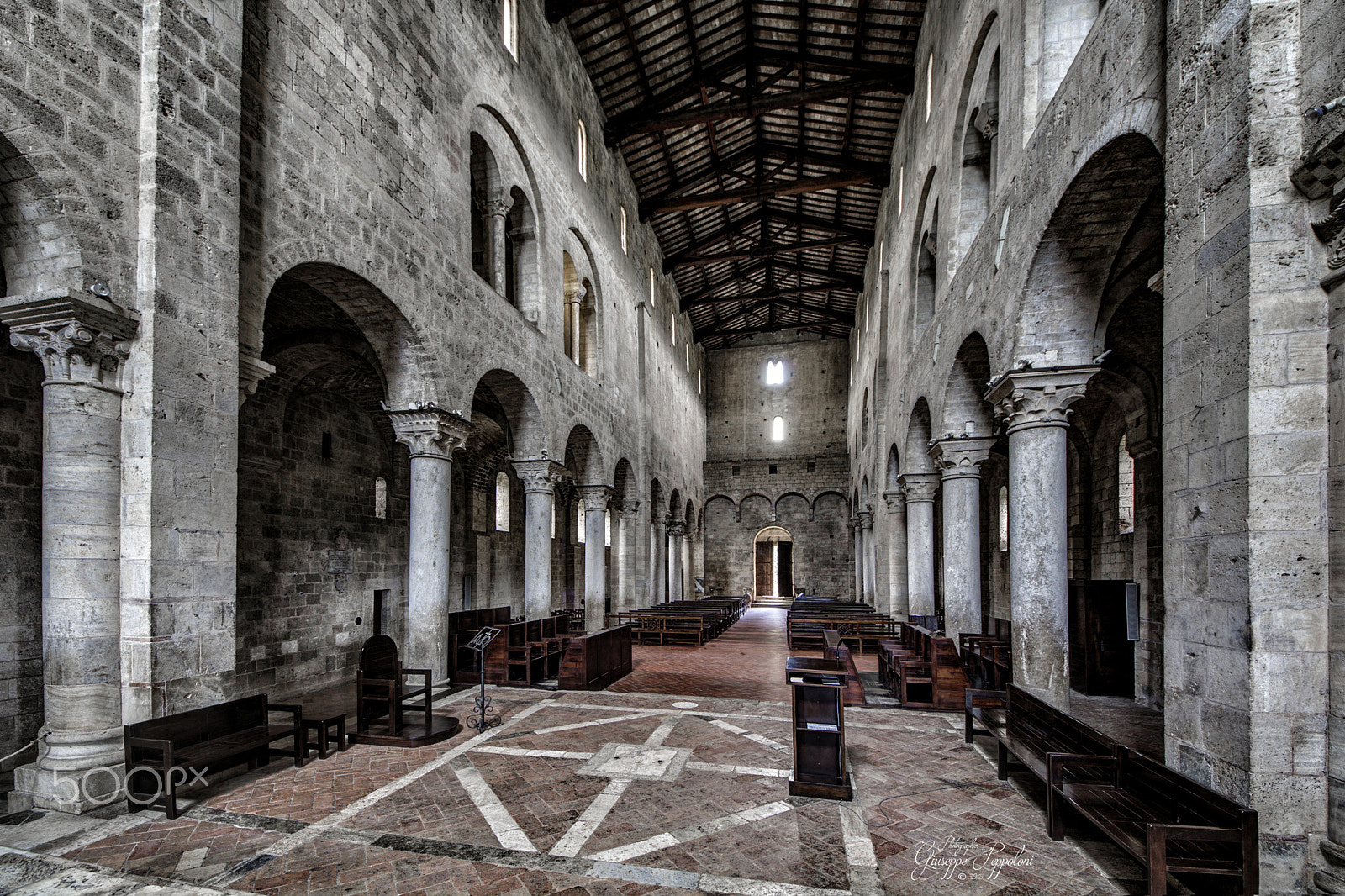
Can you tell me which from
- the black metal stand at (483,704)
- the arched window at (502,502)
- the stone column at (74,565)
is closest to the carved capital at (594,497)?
the arched window at (502,502)

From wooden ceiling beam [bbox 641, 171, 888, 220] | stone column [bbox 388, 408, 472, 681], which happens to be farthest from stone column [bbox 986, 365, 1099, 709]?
wooden ceiling beam [bbox 641, 171, 888, 220]

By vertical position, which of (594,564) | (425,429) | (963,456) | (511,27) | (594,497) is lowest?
(594,564)

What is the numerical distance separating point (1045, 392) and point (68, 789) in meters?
9.02

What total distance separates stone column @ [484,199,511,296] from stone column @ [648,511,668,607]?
11.9m

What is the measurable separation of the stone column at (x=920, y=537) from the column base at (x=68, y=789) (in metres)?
13.0

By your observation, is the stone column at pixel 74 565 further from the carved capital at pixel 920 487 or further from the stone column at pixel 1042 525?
the carved capital at pixel 920 487

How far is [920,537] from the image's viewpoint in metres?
14.2

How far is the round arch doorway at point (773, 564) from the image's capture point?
117ft

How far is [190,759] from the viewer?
502 cm

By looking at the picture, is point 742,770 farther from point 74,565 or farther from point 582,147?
point 582,147

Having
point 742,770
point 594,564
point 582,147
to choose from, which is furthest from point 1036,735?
point 582,147

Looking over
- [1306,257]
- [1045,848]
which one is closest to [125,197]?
[1306,257]

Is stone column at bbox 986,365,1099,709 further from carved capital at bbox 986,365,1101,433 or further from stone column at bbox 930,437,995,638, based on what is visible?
stone column at bbox 930,437,995,638

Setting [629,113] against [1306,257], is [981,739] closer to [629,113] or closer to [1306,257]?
[1306,257]
